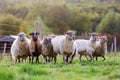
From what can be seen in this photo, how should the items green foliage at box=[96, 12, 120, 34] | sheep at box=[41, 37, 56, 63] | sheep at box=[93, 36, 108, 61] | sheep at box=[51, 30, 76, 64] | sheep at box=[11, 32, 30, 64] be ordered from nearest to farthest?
sheep at box=[51, 30, 76, 64]
sheep at box=[11, 32, 30, 64]
sheep at box=[41, 37, 56, 63]
sheep at box=[93, 36, 108, 61]
green foliage at box=[96, 12, 120, 34]

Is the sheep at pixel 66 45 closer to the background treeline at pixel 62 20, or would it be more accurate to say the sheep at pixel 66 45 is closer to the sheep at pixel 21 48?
the sheep at pixel 21 48

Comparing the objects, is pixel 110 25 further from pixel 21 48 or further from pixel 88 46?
pixel 21 48

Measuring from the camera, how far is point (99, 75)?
11.9 m

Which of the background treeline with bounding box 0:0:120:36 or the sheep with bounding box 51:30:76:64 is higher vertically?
the background treeline with bounding box 0:0:120:36

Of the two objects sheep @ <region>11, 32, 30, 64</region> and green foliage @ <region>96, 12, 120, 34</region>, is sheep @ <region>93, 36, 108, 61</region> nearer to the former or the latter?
sheep @ <region>11, 32, 30, 64</region>

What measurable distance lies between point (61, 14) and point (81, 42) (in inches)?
1616

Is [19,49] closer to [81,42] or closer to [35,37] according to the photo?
[35,37]

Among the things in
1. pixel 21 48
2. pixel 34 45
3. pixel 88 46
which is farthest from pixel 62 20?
pixel 21 48

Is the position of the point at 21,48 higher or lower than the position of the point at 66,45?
lower

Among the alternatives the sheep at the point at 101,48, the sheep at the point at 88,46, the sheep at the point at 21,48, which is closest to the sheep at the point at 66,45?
the sheep at the point at 21,48

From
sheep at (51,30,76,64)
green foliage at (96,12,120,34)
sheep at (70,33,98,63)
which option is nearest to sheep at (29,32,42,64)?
sheep at (51,30,76,64)

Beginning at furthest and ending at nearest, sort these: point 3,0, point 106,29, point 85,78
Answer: point 3,0 → point 106,29 → point 85,78

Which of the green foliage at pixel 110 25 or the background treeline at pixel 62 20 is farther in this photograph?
the background treeline at pixel 62 20

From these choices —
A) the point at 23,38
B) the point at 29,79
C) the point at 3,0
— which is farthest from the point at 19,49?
the point at 3,0
